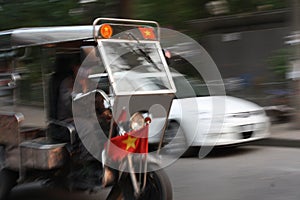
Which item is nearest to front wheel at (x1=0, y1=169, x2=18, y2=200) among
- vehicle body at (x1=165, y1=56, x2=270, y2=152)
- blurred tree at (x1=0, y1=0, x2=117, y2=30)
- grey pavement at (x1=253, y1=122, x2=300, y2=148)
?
vehicle body at (x1=165, y1=56, x2=270, y2=152)

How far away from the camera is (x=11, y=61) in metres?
5.65

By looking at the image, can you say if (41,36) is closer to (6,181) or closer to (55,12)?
(6,181)

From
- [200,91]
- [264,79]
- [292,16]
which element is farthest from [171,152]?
[264,79]

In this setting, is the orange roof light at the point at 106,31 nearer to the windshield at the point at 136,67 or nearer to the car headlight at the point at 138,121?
the windshield at the point at 136,67

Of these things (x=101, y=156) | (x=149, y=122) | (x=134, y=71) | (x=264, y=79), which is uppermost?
(x=134, y=71)

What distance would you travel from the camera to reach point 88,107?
5.11 meters

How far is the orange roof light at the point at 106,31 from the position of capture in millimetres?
4680

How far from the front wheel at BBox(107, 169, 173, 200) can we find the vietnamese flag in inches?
14.1

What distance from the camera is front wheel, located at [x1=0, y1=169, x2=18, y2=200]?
220 inches

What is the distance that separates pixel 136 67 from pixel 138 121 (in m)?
0.63

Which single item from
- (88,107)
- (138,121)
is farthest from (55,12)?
(138,121)

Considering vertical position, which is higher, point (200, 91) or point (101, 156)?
point (101, 156)

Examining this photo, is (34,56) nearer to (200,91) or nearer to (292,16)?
(200,91)

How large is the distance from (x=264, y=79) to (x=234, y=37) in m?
2.90
